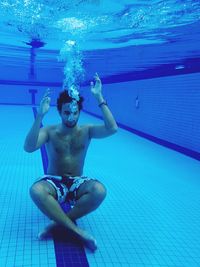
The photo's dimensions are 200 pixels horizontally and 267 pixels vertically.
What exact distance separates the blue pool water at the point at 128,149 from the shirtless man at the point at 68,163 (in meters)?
0.28

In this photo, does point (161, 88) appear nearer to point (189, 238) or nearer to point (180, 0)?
point (180, 0)

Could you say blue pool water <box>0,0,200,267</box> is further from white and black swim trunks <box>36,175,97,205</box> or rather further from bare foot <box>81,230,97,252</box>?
white and black swim trunks <box>36,175,97,205</box>

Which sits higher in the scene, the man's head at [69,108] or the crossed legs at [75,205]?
the man's head at [69,108]

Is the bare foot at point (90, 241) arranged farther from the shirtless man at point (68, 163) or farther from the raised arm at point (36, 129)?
the raised arm at point (36, 129)

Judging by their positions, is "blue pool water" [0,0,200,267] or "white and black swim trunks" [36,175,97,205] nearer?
"blue pool water" [0,0,200,267]

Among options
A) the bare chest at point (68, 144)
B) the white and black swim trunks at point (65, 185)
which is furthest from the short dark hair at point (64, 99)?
the white and black swim trunks at point (65, 185)

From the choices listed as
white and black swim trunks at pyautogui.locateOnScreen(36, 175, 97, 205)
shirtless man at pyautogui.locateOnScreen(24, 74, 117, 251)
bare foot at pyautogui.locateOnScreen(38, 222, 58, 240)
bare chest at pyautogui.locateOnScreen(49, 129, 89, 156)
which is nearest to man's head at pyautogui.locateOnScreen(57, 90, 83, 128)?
shirtless man at pyautogui.locateOnScreen(24, 74, 117, 251)

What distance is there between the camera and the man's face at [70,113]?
295 cm

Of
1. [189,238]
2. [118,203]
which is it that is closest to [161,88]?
[118,203]

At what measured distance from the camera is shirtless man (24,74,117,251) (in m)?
2.72

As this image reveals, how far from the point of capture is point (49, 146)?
3098mm

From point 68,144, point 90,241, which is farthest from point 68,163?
point 90,241

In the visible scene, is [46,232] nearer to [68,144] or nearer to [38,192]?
[38,192]

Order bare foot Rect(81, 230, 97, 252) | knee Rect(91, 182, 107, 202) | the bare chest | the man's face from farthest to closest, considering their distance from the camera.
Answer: the bare chest, the man's face, knee Rect(91, 182, 107, 202), bare foot Rect(81, 230, 97, 252)
